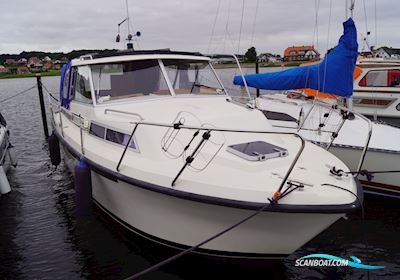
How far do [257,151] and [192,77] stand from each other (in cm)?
270

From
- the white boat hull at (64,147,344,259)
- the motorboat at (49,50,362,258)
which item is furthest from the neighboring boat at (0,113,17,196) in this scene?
the white boat hull at (64,147,344,259)

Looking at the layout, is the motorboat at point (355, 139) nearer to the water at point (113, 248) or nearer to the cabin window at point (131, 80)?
the water at point (113, 248)

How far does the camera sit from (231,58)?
24.3ft

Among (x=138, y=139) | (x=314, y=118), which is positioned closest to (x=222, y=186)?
(x=138, y=139)

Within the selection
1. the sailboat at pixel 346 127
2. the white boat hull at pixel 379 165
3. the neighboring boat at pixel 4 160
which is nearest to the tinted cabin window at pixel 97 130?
the neighboring boat at pixel 4 160

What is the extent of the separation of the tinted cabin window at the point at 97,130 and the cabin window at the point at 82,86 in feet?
1.54

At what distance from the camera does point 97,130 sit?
19.7 feet

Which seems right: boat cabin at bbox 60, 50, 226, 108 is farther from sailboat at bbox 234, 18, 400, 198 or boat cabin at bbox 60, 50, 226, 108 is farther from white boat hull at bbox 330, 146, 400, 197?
white boat hull at bbox 330, 146, 400, 197

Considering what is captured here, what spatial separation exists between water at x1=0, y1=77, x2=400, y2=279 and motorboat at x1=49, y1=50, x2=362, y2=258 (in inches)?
20.3

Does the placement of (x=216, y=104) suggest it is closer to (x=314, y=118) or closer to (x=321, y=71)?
(x=321, y=71)

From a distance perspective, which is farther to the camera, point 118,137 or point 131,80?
point 131,80

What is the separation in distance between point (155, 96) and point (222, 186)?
2.73m

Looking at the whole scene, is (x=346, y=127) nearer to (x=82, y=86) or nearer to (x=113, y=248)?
(x=113, y=248)

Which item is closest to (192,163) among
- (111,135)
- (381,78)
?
(111,135)
